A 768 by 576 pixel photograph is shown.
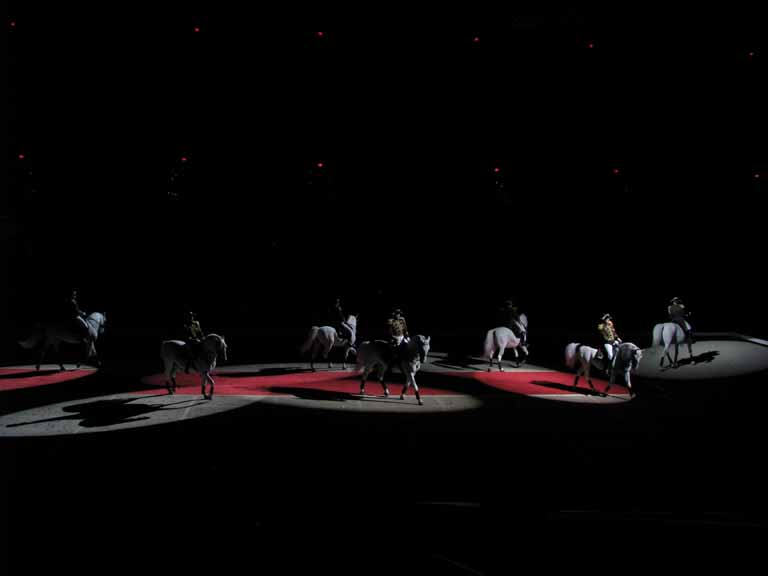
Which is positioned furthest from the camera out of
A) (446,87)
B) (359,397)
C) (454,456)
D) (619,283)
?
(619,283)

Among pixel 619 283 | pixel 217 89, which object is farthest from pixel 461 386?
pixel 217 89

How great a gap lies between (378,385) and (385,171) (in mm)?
9370

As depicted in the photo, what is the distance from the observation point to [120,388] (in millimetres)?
9070

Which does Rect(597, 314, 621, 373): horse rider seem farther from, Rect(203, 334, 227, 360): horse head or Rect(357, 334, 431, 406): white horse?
Rect(203, 334, 227, 360): horse head

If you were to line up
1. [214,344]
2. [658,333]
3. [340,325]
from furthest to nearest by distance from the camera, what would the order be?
1. [658,333]
2. [340,325]
3. [214,344]

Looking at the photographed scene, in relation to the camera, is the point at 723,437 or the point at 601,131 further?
the point at 601,131

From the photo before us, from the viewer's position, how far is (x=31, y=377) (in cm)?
1012

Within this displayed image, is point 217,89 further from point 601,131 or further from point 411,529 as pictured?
point 411,529

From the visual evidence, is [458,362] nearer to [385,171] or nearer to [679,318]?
[679,318]

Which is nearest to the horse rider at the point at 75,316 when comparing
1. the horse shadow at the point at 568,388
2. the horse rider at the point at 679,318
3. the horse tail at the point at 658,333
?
the horse shadow at the point at 568,388

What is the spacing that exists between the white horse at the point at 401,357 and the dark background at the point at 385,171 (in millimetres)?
5272

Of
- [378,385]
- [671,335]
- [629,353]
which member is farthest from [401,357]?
[671,335]

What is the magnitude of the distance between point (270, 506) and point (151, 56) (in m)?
14.6

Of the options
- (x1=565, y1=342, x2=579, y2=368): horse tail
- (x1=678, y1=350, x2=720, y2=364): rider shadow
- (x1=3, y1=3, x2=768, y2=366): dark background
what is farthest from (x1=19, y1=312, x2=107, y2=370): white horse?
(x1=678, y1=350, x2=720, y2=364): rider shadow
